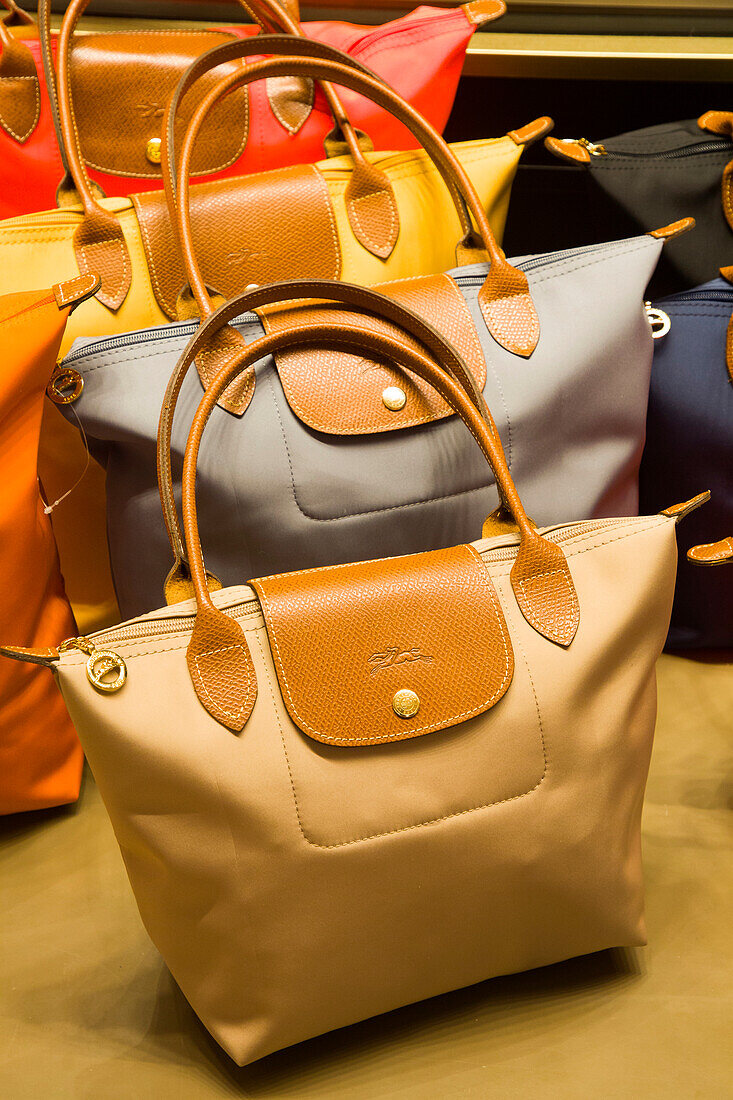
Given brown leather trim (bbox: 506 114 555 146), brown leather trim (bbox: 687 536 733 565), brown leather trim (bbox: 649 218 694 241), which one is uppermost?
brown leather trim (bbox: 506 114 555 146)

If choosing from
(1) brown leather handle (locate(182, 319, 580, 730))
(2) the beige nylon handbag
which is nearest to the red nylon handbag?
(1) brown leather handle (locate(182, 319, 580, 730))

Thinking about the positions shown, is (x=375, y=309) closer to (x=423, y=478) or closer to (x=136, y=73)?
(x=423, y=478)

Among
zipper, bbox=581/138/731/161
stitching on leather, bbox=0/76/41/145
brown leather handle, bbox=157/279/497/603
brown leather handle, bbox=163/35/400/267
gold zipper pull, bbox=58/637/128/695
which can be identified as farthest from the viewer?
zipper, bbox=581/138/731/161

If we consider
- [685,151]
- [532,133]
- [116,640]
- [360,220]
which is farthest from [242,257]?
[685,151]

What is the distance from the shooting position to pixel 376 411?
800 millimetres

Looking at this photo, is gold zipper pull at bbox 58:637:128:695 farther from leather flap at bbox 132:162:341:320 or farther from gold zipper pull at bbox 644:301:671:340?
gold zipper pull at bbox 644:301:671:340

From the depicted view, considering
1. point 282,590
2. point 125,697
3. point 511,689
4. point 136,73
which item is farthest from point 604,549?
point 136,73

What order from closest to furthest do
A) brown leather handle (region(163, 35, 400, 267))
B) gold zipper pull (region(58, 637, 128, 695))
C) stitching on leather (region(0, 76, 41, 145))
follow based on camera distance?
gold zipper pull (region(58, 637, 128, 695)) < brown leather handle (region(163, 35, 400, 267)) < stitching on leather (region(0, 76, 41, 145))

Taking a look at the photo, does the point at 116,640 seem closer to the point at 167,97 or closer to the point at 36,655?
the point at 36,655

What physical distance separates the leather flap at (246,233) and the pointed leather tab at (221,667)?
1.29ft

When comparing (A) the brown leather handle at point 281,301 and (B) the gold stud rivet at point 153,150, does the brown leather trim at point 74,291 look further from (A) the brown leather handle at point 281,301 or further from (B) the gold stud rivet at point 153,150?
(B) the gold stud rivet at point 153,150

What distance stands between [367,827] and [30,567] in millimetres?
423

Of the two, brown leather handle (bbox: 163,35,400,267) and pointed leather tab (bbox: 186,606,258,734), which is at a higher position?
brown leather handle (bbox: 163,35,400,267)

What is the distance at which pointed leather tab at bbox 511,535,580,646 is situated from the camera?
0.68 metres
